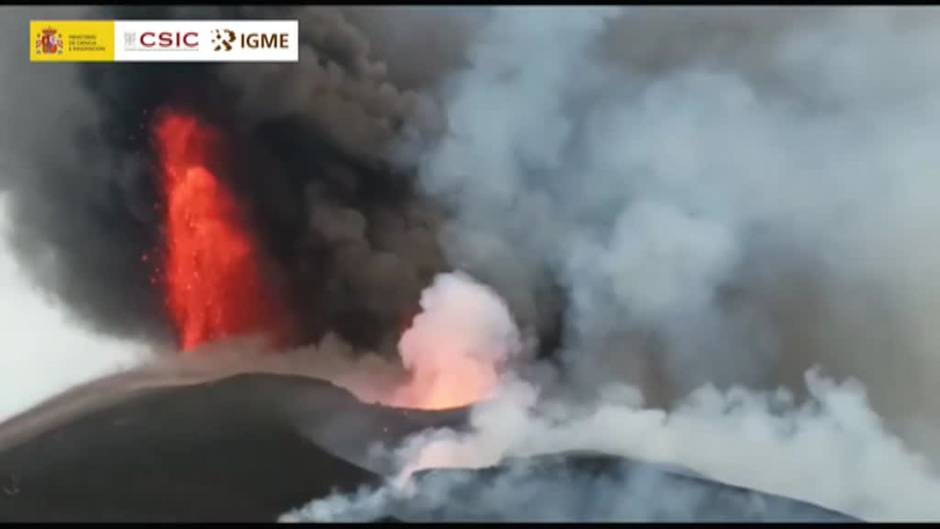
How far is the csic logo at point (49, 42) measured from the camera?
1.96 m

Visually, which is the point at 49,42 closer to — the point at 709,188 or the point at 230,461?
the point at 230,461

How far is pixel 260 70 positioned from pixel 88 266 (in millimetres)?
552

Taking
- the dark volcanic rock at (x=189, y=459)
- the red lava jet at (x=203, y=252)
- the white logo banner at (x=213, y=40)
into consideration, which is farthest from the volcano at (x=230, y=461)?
the white logo banner at (x=213, y=40)

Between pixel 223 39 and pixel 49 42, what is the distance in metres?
0.37

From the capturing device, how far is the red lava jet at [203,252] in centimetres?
196

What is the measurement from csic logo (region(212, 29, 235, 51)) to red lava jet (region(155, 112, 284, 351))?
163 millimetres

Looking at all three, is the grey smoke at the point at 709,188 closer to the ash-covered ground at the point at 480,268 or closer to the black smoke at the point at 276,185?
the ash-covered ground at the point at 480,268

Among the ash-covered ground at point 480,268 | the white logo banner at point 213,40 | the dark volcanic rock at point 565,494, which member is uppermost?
the white logo banner at point 213,40

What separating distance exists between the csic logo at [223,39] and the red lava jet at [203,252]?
0.54 feet

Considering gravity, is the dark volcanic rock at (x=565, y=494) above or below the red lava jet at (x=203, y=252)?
below

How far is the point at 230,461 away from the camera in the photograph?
1.94m

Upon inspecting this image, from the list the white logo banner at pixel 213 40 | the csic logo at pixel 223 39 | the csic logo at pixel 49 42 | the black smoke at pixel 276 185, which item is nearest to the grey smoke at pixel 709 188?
the black smoke at pixel 276 185

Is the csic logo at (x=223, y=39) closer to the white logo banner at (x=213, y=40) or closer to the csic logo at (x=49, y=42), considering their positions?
the white logo banner at (x=213, y=40)

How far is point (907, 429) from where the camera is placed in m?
1.91
